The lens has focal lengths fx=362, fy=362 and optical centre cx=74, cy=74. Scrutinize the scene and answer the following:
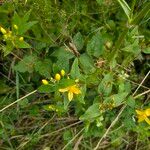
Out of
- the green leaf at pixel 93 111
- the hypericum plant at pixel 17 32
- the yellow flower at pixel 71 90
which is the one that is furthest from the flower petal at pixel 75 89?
the hypericum plant at pixel 17 32

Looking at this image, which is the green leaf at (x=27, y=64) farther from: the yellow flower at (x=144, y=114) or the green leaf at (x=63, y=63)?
the yellow flower at (x=144, y=114)

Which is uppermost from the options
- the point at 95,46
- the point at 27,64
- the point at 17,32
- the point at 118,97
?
the point at 17,32

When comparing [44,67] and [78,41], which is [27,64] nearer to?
[44,67]

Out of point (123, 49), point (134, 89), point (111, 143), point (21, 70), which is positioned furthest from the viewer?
point (111, 143)

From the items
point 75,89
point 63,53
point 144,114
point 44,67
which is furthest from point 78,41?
point 144,114

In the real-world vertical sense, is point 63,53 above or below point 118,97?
above

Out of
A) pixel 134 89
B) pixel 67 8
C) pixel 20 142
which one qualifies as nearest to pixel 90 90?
pixel 134 89

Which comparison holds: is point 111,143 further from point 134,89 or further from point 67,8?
point 67,8
